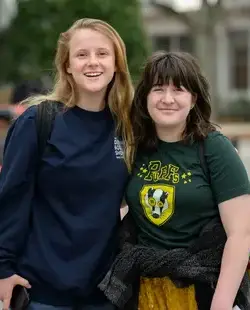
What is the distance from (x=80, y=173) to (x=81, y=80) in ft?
1.28

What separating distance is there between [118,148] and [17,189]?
438 millimetres

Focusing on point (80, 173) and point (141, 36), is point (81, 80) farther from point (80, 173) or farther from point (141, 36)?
point (141, 36)

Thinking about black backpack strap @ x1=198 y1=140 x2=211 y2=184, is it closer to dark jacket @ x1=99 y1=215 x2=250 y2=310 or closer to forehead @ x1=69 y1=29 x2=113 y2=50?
dark jacket @ x1=99 y1=215 x2=250 y2=310

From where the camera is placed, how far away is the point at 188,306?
2.71 metres

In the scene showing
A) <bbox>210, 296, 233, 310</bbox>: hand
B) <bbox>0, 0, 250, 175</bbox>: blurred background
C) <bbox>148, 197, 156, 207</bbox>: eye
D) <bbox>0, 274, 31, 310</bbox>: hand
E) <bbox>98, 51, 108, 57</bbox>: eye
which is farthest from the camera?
<bbox>0, 0, 250, 175</bbox>: blurred background

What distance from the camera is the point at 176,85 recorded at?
2734mm

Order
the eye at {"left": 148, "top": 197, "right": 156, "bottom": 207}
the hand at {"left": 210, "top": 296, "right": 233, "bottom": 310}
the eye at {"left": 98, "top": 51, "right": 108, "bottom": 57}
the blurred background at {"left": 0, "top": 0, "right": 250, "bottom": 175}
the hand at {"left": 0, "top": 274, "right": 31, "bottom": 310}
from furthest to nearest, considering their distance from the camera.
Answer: the blurred background at {"left": 0, "top": 0, "right": 250, "bottom": 175}, the eye at {"left": 98, "top": 51, "right": 108, "bottom": 57}, the hand at {"left": 0, "top": 274, "right": 31, "bottom": 310}, the eye at {"left": 148, "top": 197, "right": 156, "bottom": 207}, the hand at {"left": 210, "top": 296, "right": 233, "bottom": 310}

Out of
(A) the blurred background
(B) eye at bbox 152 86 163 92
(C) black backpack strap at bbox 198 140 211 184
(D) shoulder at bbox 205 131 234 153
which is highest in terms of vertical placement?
(B) eye at bbox 152 86 163 92

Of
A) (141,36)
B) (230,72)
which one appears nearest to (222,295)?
(141,36)

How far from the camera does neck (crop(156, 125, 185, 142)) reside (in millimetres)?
2773

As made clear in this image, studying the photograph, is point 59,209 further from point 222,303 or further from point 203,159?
point 222,303

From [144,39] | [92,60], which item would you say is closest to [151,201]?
[92,60]

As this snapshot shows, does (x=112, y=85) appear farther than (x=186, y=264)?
Yes

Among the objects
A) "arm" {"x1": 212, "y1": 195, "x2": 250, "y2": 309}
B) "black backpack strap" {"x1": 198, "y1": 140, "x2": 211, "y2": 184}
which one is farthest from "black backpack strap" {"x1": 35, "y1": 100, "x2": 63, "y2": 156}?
"arm" {"x1": 212, "y1": 195, "x2": 250, "y2": 309}
